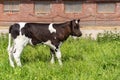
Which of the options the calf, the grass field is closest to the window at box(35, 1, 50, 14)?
the grass field

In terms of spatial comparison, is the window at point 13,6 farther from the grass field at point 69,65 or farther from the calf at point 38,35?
the calf at point 38,35

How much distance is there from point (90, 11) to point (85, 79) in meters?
26.7

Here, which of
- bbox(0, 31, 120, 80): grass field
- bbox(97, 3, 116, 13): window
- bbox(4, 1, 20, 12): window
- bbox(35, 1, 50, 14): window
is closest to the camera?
bbox(0, 31, 120, 80): grass field

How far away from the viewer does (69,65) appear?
10.8 metres

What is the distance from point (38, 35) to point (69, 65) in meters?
1.54

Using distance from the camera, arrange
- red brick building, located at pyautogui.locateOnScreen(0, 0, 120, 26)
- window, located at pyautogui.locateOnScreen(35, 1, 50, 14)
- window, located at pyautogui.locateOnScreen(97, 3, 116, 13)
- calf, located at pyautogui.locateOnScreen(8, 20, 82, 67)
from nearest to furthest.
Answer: calf, located at pyautogui.locateOnScreen(8, 20, 82, 67) → red brick building, located at pyautogui.locateOnScreen(0, 0, 120, 26) → window, located at pyautogui.locateOnScreen(97, 3, 116, 13) → window, located at pyautogui.locateOnScreen(35, 1, 50, 14)

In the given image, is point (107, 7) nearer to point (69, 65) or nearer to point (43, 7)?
point (43, 7)

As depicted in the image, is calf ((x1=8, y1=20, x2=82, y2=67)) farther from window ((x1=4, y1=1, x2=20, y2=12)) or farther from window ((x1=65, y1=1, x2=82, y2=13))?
window ((x1=4, y1=1, x2=20, y2=12))

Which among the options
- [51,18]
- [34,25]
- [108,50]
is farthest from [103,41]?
[51,18]

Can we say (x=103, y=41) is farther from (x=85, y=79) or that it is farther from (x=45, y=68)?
(x=85, y=79)

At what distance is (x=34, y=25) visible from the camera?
11695mm

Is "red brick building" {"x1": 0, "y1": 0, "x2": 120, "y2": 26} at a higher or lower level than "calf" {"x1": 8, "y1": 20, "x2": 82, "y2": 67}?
lower

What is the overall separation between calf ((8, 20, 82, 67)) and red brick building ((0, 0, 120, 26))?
74.0 ft

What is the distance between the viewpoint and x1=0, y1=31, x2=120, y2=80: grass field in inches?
365
